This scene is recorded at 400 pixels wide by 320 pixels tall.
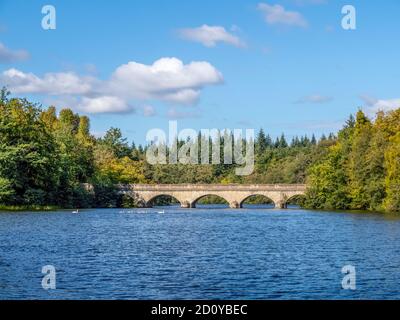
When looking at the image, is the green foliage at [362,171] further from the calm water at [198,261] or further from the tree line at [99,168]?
the calm water at [198,261]

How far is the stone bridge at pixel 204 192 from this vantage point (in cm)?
9756

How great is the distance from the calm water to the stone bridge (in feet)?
150

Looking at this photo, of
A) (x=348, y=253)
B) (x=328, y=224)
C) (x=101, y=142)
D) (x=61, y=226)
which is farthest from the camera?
(x=101, y=142)

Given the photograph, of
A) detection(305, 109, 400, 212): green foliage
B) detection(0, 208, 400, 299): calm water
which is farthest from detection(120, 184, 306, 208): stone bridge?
detection(0, 208, 400, 299): calm water

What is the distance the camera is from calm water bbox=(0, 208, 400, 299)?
24.9 metres

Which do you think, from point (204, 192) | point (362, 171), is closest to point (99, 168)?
point (204, 192)

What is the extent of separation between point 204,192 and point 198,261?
67472 millimetres

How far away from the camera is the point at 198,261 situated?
107 feet

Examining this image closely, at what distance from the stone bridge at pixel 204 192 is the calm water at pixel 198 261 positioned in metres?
45.8

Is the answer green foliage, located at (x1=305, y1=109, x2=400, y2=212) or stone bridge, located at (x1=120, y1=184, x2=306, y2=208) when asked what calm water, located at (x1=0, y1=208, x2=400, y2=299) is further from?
stone bridge, located at (x1=120, y1=184, x2=306, y2=208)

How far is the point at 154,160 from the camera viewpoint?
135125 mm
